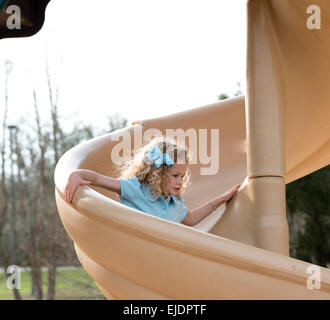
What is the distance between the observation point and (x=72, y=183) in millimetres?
2947

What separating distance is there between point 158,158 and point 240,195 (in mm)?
584

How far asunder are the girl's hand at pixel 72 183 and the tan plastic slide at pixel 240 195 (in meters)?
0.06

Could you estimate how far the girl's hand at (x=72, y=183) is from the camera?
293cm

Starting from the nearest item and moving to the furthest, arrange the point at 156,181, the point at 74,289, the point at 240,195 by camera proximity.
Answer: the point at 156,181
the point at 240,195
the point at 74,289

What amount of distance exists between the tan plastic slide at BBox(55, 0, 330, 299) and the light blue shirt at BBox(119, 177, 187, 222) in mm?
269

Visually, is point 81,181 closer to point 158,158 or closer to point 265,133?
point 158,158

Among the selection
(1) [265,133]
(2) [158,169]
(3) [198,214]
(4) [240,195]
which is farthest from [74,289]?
(1) [265,133]

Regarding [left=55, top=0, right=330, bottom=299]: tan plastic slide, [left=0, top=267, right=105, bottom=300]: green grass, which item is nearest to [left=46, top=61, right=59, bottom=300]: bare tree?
[left=0, top=267, right=105, bottom=300]: green grass

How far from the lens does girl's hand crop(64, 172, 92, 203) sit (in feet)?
9.60

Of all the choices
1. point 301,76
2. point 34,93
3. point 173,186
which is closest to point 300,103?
point 301,76

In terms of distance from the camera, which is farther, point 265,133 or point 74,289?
point 74,289

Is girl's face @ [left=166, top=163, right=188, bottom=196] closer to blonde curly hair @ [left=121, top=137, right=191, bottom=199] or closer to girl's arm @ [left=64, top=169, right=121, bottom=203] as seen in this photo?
blonde curly hair @ [left=121, top=137, right=191, bottom=199]

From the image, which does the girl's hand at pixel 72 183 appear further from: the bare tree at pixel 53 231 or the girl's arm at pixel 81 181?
the bare tree at pixel 53 231

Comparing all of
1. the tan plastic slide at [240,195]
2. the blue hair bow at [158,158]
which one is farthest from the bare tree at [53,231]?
the blue hair bow at [158,158]
